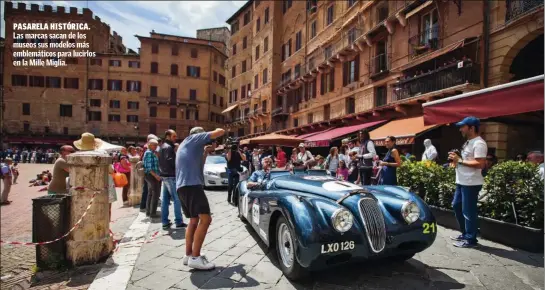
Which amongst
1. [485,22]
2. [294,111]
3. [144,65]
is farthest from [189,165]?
[144,65]

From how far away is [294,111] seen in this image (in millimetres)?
28766

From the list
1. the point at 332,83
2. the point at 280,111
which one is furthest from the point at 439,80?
the point at 280,111

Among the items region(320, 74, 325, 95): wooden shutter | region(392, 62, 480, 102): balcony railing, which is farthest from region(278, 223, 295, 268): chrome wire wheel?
region(320, 74, 325, 95): wooden shutter

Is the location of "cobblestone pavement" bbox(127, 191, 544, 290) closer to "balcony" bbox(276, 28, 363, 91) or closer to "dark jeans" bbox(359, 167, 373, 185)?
"dark jeans" bbox(359, 167, 373, 185)

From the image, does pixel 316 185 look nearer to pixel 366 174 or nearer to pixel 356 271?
pixel 356 271

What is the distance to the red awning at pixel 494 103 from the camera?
12.9ft

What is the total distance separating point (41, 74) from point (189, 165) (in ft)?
182

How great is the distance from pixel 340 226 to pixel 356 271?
83 centimetres

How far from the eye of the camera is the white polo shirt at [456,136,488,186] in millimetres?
4203

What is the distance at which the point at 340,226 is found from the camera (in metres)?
3.06

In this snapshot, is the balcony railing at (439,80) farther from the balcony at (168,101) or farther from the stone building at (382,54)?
the balcony at (168,101)

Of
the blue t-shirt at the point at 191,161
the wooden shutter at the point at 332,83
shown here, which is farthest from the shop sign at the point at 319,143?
the blue t-shirt at the point at 191,161

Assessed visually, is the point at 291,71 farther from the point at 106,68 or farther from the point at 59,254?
Result: the point at 106,68

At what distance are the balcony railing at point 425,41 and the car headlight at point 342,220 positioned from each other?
1395 cm
